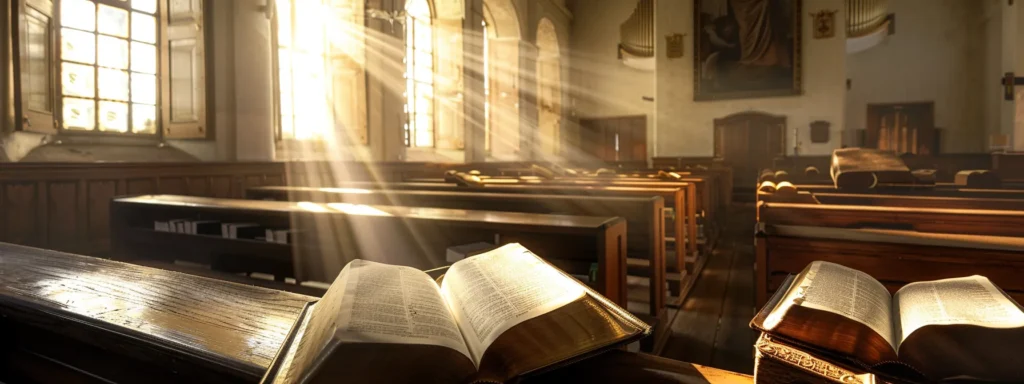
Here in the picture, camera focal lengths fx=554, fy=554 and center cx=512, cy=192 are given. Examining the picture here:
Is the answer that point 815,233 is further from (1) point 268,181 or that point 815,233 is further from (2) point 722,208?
(2) point 722,208

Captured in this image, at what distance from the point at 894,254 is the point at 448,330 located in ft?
5.77

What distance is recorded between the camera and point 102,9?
202 inches

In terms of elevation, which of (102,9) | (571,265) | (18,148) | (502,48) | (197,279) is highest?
(502,48)

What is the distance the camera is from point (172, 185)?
4.82 m

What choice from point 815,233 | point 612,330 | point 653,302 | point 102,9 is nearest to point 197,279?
point 612,330

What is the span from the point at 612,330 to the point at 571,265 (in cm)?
181

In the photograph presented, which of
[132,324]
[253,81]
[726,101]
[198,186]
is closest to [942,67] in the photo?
[726,101]

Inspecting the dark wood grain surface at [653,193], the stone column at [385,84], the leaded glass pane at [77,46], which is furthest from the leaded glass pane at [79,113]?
the stone column at [385,84]

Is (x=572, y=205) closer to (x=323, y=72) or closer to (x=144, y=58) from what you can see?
(x=144, y=58)

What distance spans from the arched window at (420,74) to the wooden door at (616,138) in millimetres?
6807

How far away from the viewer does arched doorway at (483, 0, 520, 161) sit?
12.8 meters

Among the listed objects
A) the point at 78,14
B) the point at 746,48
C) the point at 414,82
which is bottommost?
the point at 78,14

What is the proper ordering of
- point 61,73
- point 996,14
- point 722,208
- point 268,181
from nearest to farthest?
point 61,73
point 268,181
point 722,208
point 996,14

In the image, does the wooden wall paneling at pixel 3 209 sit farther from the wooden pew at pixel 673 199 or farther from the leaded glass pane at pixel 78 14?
the wooden pew at pixel 673 199
